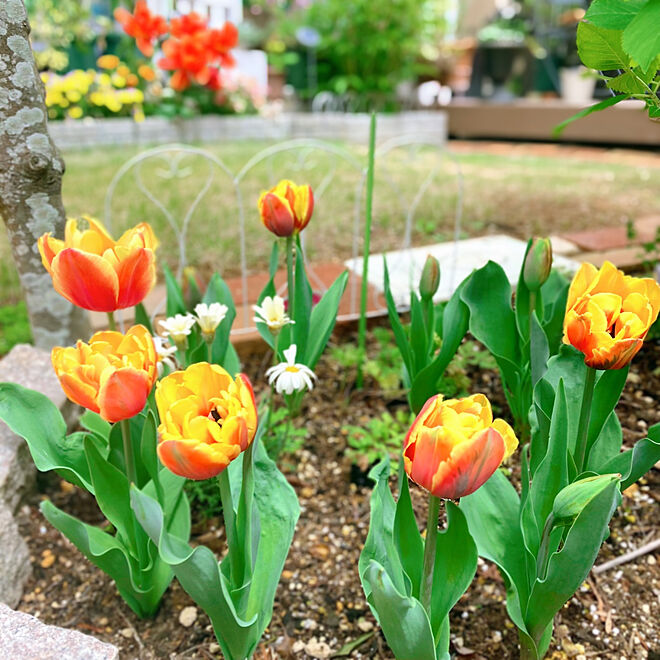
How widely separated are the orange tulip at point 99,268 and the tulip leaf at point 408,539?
43 cm

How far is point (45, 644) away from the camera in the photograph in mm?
786

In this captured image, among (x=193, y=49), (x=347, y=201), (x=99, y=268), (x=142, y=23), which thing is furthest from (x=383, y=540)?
(x=142, y=23)

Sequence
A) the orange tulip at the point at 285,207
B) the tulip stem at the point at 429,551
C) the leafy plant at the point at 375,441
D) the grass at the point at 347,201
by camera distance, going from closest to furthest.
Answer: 1. the tulip stem at the point at 429,551
2. the orange tulip at the point at 285,207
3. the leafy plant at the point at 375,441
4. the grass at the point at 347,201

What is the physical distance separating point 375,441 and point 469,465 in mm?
735

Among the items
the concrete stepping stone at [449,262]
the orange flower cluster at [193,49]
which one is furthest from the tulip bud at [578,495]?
the orange flower cluster at [193,49]

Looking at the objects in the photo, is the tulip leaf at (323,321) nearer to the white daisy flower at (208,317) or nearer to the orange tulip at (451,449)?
the white daisy flower at (208,317)

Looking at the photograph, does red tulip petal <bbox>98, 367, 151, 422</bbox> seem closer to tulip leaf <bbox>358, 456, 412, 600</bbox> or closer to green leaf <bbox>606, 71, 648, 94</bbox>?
tulip leaf <bbox>358, 456, 412, 600</bbox>

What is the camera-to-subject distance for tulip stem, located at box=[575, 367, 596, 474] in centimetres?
85

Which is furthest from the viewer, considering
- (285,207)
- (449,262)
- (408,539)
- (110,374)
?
(449,262)

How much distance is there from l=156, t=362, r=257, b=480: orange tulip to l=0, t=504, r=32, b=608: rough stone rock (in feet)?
1.86

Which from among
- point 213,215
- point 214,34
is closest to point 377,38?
point 214,34

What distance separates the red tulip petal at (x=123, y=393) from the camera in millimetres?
729

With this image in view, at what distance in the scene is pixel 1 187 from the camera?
3.96 feet

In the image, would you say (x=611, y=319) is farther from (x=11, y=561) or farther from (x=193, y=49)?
(x=193, y=49)
